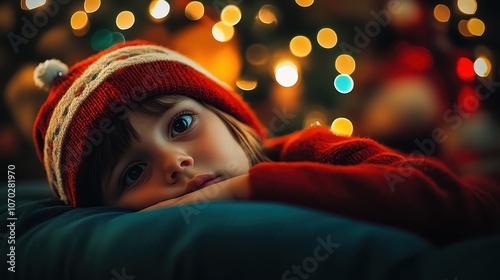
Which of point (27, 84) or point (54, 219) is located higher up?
point (27, 84)

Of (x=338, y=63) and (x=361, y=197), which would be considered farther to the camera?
(x=338, y=63)

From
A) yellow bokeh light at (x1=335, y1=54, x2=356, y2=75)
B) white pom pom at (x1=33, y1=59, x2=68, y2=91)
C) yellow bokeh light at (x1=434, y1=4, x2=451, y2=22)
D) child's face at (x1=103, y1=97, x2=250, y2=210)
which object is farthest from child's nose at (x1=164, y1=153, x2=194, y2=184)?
yellow bokeh light at (x1=434, y1=4, x2=451, y2=22)

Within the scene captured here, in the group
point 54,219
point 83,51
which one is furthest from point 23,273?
point 83,51

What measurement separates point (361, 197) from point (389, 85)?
46.0 inches

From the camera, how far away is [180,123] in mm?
880

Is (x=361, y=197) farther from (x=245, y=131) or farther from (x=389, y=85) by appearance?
(x=389, y=85)

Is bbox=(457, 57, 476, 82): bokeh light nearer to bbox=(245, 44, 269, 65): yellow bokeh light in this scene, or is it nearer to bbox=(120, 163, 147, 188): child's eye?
bbox=(245, 44, 269, 65): yellow bokeh light

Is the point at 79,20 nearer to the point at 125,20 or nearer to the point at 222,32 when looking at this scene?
the point at 125,20

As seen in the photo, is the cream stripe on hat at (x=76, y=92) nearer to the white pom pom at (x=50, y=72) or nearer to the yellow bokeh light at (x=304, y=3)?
the white pom pom at (x=50, y=72)

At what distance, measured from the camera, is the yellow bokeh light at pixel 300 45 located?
1.66 metres

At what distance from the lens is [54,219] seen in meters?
0.73

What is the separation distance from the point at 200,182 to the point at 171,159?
6cm

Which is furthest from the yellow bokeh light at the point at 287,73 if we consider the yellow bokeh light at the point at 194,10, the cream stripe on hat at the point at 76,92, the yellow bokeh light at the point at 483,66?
the cream stripe on hat at the point at 76,92

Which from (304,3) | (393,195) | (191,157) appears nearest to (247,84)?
(304,3)
